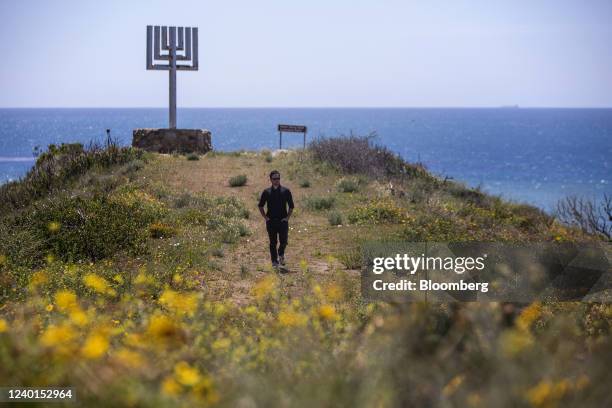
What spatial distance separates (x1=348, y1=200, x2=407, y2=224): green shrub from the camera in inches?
639

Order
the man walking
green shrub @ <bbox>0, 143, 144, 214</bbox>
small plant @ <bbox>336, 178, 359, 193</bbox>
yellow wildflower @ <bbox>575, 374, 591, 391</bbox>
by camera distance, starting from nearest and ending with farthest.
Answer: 1. yellow wildflower @ <bbox>575, 374, 591, 391</bbox>
2. the man walking
3. green shrub @ <bbox>0, 143, 144, 214</bbox>
4. small plant @ <bbox>336, 178, 359, 193</bbox>

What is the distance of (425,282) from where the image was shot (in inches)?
362

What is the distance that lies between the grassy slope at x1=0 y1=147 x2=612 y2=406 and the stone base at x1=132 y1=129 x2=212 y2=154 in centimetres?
924

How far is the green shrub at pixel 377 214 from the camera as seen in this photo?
16.2 metres

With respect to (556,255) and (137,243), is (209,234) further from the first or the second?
(556,255)

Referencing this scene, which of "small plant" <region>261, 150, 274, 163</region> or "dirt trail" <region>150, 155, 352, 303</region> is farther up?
"small plant" <region>261, 150, 274, 163</region>

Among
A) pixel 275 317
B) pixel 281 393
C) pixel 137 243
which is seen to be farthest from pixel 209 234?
pixel 281 393

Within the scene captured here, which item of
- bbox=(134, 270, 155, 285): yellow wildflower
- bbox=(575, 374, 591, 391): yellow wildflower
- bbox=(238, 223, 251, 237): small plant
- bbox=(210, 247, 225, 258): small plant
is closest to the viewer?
bbox=(575, 374, 591, 391): yellow wildflower

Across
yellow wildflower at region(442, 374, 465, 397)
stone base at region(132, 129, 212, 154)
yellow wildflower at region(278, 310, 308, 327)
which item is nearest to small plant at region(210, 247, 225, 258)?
yellow wildflower at region(278, 310, 308, 327)

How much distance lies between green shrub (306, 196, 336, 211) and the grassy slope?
182mm

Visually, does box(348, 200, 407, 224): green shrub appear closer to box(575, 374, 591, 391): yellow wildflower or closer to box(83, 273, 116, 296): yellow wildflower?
box(83, 273, 116, 296): yellow wildflower

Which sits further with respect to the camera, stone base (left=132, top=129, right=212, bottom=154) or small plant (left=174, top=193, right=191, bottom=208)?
stone base (left=132, top=129, right=212, bottom=154)

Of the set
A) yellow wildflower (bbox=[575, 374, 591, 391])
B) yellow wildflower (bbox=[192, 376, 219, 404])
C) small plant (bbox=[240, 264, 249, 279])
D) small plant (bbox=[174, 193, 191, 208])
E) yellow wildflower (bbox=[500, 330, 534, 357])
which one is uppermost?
yellow wildflower (bbox=[500, 330, 534, 357])

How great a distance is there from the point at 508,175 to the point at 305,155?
52763mm
